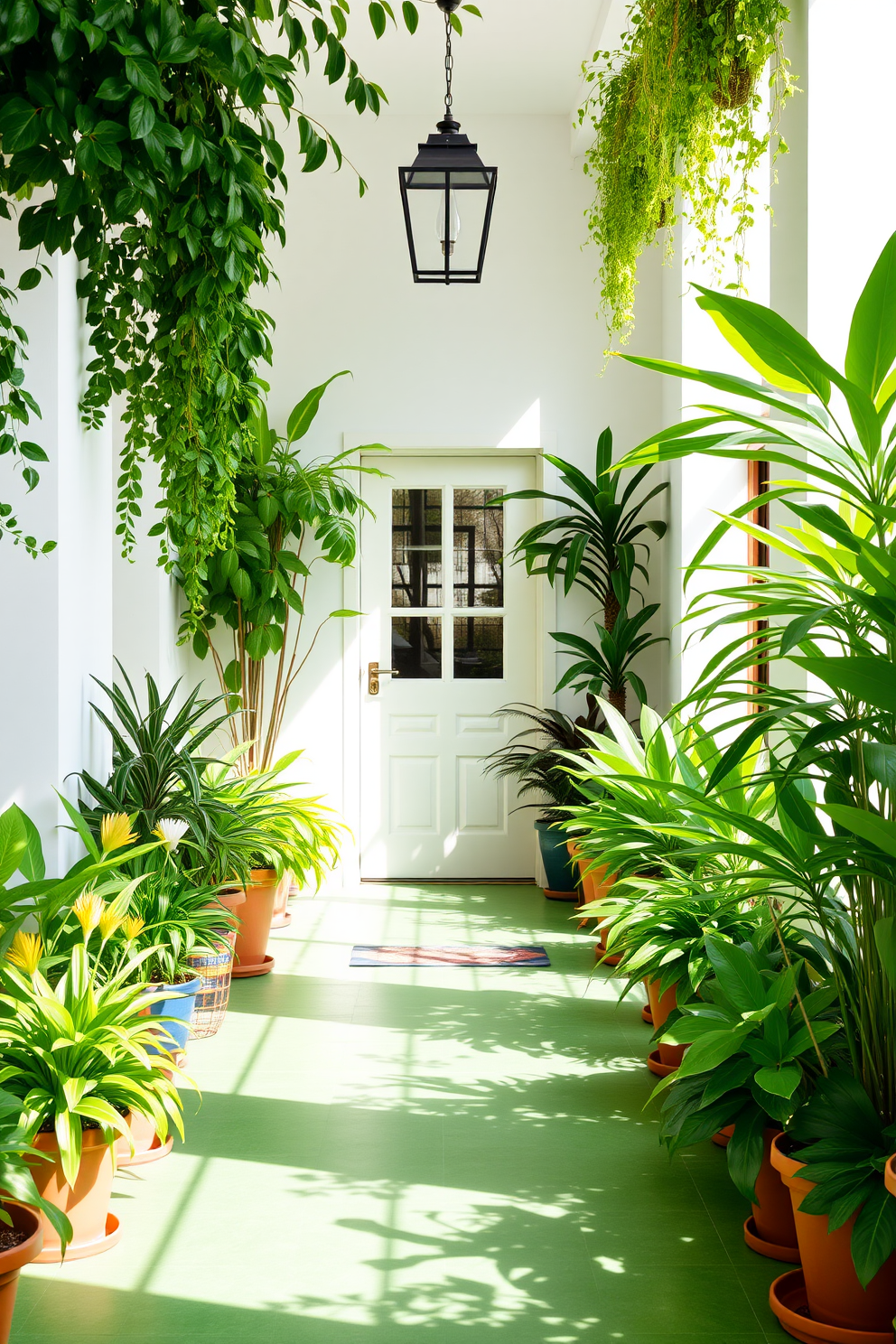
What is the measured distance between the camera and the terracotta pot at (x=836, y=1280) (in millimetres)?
2029

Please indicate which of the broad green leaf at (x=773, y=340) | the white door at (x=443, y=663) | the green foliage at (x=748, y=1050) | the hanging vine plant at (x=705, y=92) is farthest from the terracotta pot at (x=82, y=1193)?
the white door at (x=443, y=663)

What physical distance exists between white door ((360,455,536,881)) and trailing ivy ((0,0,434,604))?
3.04 m

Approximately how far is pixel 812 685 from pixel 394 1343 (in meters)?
1.85

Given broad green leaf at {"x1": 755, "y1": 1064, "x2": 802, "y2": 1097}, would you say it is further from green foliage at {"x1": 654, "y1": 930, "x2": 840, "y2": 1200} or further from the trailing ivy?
the trailing ivy

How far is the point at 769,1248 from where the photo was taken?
2.40 m

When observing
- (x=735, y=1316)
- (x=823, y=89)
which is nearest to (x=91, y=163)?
(x=823, y=89)

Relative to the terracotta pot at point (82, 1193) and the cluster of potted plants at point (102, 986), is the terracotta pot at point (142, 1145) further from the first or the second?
the terracotta pot at point (82, 1193)

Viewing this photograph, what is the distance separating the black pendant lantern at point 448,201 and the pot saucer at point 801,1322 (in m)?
3.04

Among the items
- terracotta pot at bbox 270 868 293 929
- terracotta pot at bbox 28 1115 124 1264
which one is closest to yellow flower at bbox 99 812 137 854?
terracotta pot at bbox 28 1115 124 1264

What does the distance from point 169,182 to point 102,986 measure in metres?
1.74

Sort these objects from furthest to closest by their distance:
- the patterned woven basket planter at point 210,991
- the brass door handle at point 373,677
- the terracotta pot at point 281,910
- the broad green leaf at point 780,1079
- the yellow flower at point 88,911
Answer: the brass door handle at point 373,677 < the terracotta pot at point 281,910 < the patterned woven basket planter at point 210,991 < the yellow flower at point 88,911 < the broad green leaf at point 780,1079

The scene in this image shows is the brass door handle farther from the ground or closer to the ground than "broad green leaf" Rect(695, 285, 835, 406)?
closer to the ground

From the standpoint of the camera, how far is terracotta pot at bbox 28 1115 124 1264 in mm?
2297

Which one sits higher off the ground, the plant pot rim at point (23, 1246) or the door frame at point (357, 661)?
Result: the door frame at point (357, 661)
